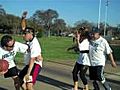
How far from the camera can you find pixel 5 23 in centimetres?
10550

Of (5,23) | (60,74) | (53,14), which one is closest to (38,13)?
(53,14)

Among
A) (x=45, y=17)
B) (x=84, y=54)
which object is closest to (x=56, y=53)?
(x=84, y=54)

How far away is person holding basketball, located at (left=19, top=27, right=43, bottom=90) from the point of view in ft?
24.3

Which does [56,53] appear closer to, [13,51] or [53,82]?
[53,82]

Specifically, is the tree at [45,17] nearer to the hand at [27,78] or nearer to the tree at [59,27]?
the tree at [59,27]

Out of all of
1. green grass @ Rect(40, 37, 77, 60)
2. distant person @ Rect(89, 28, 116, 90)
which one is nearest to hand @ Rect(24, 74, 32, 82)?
distant person @ Rect(89, 28, 116, 90)

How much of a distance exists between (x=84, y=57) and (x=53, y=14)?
130 meters

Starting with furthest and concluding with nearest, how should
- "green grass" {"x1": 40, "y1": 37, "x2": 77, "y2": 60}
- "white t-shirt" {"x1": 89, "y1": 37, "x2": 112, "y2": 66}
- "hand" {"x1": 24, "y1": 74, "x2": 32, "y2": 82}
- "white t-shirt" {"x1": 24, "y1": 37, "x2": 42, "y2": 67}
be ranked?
"green grass" {"x1": 40, "y1": 37, "x2": 77, "y2": 60} < "white t-shirt" {"x1": 89, "y1": 37, "x2": 112, "y2": 66} < "white t-shirt" {"x1": 24, "y1": 37, "x2": 42, "y2": 67} < "hand" {"x1": 24, "y1": 74, "x2": 32, "y2": 82}

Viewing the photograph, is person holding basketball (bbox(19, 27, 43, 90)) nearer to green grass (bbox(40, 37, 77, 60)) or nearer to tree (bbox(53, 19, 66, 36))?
green grass (bbox(40, 37, 77, 60))

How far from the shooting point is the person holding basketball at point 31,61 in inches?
292

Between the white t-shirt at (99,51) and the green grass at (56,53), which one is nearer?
the white t-shirt at (99,51)

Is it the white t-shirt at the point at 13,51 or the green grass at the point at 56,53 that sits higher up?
the white t-shirt at the point at 13,51

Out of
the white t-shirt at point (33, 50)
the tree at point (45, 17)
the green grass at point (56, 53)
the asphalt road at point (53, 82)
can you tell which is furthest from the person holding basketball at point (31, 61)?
the tree at point (45, 17)

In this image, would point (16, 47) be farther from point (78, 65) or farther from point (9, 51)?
point (78, 65)
